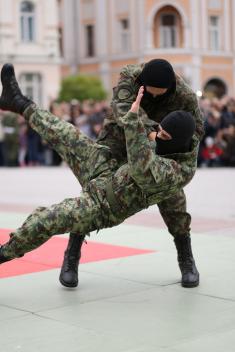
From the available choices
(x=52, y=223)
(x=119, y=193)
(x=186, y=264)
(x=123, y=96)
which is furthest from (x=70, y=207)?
(x=186, y=264)

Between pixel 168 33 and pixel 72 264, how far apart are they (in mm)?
46162

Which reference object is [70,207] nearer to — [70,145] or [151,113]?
[70,145]

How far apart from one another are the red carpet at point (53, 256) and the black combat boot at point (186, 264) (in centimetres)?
115

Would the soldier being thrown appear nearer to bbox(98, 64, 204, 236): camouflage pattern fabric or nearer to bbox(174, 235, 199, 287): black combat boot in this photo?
bbox(98, 64, 204, 236): camouflage pattern fabric

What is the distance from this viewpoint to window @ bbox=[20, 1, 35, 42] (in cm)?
4053

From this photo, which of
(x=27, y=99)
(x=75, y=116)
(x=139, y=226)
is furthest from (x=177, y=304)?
(x=75, y=116)

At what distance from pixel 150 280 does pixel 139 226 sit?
292cm

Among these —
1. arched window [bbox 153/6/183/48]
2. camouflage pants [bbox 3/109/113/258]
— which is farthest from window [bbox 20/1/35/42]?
camouflage pants [bbox 3/109/113/258]

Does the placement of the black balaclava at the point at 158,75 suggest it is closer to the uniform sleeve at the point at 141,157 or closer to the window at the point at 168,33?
the uniform sleeve at the point at 141,157

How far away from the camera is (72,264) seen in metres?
5.68

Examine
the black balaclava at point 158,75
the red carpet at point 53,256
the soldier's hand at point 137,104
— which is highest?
the black balaclava at point 158,75

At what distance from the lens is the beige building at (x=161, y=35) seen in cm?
4969

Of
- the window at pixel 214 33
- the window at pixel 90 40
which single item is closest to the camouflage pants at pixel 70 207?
the window at pixel 214 33

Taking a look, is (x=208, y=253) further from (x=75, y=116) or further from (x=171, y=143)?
(x=75, y=116)
